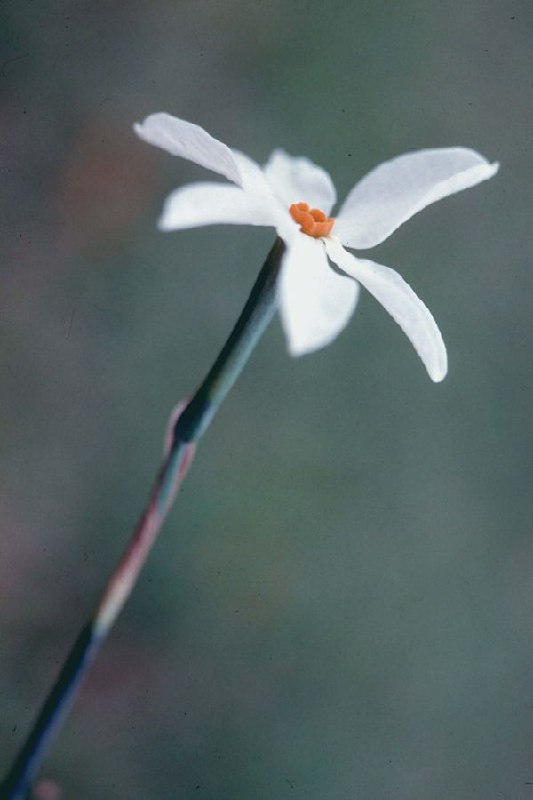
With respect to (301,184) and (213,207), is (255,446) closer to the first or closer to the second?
(301,184)

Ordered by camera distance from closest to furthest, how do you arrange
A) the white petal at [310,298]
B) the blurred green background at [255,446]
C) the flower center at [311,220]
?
the white petal at [310,298] → the flower center at [311,220] → the blurred green background at [255,446]

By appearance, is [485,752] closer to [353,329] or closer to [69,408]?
[353,329]

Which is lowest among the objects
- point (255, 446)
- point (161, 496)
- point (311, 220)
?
point (255, 446)

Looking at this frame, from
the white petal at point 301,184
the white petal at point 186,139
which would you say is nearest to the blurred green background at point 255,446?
the white petal at point 301,184

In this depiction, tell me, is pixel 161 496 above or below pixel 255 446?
above

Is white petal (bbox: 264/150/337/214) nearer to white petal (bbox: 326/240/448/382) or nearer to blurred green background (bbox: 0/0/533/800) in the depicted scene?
white petal (bbox: 326/240/448/382)

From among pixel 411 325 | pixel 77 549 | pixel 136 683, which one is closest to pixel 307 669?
pixel 136 683

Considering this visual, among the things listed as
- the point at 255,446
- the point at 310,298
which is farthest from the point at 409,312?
the point at 255,446

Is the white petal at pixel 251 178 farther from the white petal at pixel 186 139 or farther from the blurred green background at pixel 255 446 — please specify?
the blurred green background at pixel 255 446

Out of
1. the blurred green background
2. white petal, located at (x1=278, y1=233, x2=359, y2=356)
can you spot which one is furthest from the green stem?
the blurred green background
